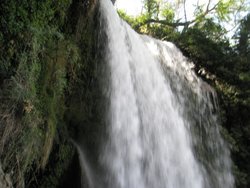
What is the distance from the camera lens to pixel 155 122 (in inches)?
274

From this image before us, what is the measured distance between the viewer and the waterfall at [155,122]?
607 cm

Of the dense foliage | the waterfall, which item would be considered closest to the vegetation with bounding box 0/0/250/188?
the dense foliage

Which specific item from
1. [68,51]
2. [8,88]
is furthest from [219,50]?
[8,88]

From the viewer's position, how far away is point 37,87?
15.4ft

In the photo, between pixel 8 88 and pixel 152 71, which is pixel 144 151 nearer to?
pixel 152 71

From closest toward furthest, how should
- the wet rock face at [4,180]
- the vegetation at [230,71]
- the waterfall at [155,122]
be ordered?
the wet rock face at [4,180], the waterfall at [155,122], the vegetation at [230,71]

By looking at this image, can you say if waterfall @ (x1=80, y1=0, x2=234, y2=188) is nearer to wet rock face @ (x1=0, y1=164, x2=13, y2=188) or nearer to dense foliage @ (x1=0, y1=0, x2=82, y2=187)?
dense foliage @ (x1=0, y1=0, x2=82, y2=187)

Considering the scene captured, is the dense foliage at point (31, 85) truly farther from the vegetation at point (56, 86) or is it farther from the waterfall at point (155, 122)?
the waterfall at point (155, 122)

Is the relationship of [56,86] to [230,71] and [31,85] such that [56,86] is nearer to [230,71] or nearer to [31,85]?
[31,85]

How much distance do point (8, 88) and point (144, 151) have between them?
120 inches

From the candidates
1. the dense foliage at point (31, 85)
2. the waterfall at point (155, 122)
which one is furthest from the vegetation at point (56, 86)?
the waterfall at point (155, 122)

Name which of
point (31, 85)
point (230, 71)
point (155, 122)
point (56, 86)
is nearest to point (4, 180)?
point (31, 85)

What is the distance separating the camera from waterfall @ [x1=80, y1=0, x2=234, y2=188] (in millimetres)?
6070

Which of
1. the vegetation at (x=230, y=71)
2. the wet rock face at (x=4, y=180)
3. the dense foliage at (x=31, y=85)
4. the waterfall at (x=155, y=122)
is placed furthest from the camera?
the vegetation at (x=230, y=71)
